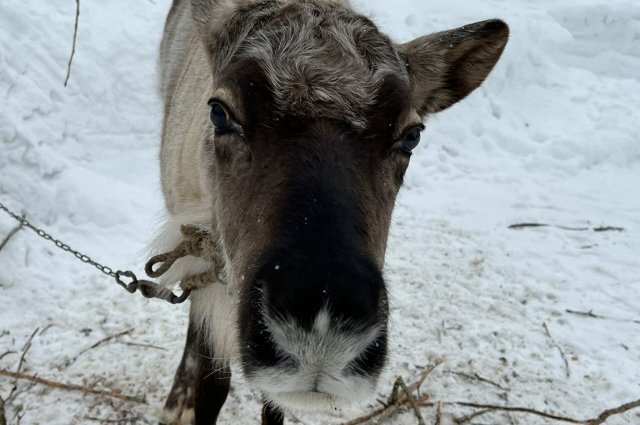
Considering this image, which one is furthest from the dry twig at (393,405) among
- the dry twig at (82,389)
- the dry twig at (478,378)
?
the dry twig at (82,389)

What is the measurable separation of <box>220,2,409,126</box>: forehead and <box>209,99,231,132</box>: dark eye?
18 cm

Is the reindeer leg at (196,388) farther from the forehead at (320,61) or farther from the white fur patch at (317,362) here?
the forehead at (320,61)

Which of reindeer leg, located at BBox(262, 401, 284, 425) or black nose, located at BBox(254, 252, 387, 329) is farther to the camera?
reindeer leg, located at BBox(262, 401, 284, 425)

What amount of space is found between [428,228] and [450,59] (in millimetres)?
4028

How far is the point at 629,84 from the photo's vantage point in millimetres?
10445

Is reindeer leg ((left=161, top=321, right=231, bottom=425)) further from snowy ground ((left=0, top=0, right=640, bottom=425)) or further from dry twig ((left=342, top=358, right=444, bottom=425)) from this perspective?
dry twig ((left=342, top=358, right=444, bottom=425))

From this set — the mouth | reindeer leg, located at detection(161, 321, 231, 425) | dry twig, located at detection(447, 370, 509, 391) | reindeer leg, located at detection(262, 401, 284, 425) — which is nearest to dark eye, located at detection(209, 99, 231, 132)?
the mouth

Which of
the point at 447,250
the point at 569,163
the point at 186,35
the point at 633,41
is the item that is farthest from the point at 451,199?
the point at 633,41

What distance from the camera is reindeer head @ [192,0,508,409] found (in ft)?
5.66

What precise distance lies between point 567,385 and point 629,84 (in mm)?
7839

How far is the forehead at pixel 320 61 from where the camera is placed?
221 centimetres

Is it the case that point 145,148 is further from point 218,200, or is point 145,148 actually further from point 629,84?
point 629,84

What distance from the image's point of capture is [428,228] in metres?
6.93

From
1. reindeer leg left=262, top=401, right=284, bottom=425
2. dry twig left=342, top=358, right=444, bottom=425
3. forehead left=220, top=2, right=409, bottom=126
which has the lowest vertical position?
dry twig left=342, top=358, right=444, bottom=425
